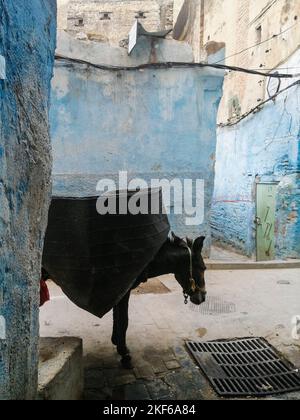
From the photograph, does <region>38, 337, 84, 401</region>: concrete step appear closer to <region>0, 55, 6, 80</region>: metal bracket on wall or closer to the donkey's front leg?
the donkey's front leg

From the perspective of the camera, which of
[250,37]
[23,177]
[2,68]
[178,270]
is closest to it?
[2,68]

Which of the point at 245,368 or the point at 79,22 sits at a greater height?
the point at 79,22

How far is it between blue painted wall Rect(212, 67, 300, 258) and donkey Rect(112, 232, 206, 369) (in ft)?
21.3

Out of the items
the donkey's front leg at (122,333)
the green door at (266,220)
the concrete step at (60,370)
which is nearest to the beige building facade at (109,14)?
the green door at (266,220)

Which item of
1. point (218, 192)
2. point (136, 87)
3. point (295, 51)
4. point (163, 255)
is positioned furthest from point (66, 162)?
point (218, 192)

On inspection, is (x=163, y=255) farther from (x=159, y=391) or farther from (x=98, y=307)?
(x=159, y=391)

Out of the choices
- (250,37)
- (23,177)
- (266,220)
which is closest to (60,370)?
(23,177)

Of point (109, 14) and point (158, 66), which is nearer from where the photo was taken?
point (158, 66)

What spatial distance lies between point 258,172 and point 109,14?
614 inches

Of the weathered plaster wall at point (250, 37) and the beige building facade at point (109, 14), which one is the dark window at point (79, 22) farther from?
the weathered plaster wall at point (250, 37)

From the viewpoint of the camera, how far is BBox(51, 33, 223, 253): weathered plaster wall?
752 centimetres

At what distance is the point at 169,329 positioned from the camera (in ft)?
14.3

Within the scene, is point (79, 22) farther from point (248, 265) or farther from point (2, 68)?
point (2, 68)

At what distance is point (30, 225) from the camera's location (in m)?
1.93
